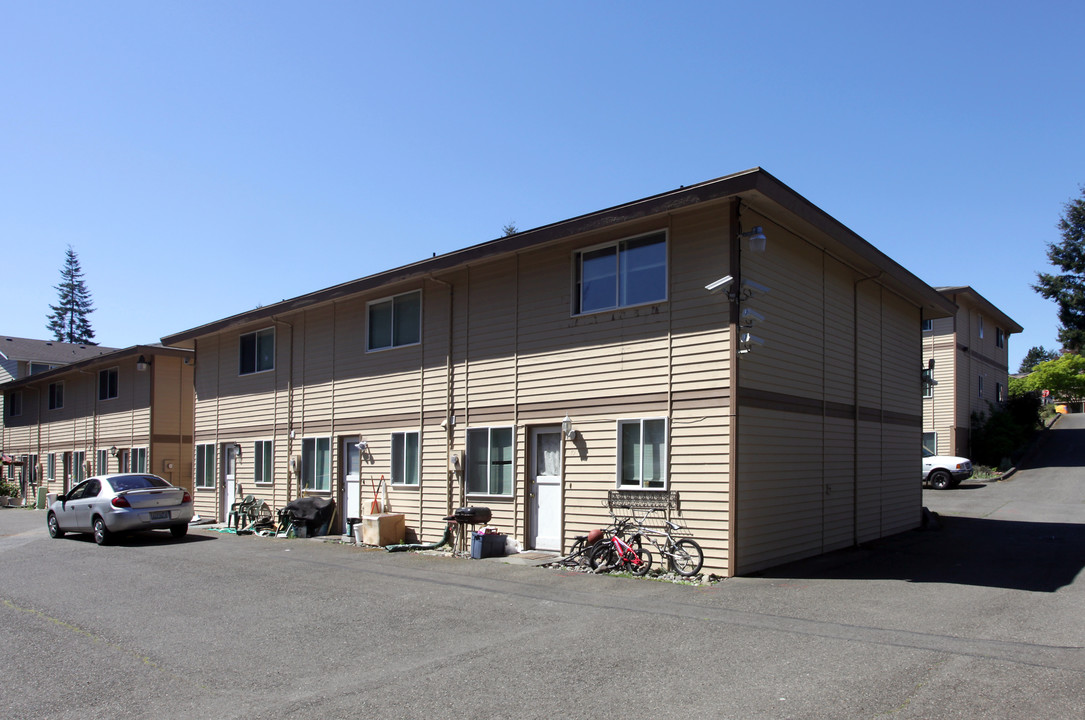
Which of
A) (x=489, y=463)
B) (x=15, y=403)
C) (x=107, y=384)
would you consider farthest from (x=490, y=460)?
(x=15, y=403)

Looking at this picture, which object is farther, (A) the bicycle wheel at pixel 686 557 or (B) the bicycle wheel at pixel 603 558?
(B) the bicycle wheel at pixel 603 558

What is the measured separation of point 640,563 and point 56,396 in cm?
3083

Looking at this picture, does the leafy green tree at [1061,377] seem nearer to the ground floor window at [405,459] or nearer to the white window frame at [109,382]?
the ground floor window at [405,459]

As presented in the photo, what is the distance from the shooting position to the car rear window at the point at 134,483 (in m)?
16.7

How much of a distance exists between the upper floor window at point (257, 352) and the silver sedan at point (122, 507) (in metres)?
3.99

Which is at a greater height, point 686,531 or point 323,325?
point 323,325

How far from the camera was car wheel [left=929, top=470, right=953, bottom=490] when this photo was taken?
26297 mm

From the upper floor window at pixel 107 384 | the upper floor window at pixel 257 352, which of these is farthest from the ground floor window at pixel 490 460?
the upper floor window at pixel 107 384

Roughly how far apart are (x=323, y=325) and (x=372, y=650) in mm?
12039

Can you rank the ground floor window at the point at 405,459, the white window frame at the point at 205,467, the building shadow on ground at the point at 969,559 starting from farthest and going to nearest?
the white window frame at the point at 205,467
the ground floor window at the point at 405,459
the building shadow on ground at the point at 969,559

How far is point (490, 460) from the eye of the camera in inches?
547

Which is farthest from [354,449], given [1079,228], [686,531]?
[1079,228]

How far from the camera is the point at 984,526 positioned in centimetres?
1680

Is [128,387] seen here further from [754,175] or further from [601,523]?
[754,175]
